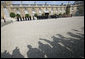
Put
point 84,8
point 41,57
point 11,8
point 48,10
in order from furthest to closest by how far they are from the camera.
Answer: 1. point 48,10
2. point 11,8
3. point 41,57
4. point 84,8

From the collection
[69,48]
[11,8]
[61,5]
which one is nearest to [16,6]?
[11,8]

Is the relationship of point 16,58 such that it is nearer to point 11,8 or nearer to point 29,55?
point 29,55

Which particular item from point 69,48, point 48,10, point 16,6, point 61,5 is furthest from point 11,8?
point 69,48

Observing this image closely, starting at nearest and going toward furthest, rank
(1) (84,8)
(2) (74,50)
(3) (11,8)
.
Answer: (1) (84,8)
(2) (74,50)
(3) (11,8)

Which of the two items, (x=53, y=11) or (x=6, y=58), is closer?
(x=6, y=58)

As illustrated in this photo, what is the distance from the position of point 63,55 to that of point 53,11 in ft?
208

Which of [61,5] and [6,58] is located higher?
[61,5]

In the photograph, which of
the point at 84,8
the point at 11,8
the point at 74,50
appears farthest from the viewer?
the point at 11,8

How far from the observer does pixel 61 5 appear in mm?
71875

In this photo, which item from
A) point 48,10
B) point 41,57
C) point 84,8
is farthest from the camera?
point 48,10

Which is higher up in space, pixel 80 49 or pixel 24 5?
pixel 24 5

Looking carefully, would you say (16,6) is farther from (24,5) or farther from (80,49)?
(80,49)

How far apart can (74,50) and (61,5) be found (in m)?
66.3

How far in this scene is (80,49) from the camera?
7.64 metres
